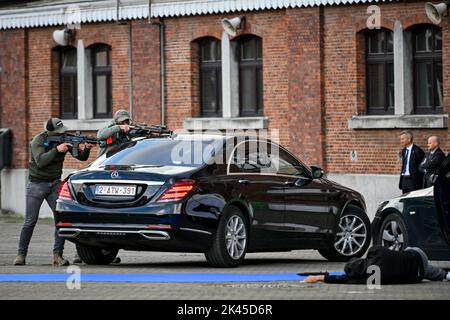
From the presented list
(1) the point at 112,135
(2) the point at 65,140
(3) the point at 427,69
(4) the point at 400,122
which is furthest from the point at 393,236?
(3) the point at 427,69

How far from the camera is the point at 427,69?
2786 centimetres

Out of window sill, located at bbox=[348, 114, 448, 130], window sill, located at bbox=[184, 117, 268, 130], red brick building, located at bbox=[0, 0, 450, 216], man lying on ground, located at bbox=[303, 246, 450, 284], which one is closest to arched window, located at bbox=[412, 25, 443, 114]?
red brick building, located at bbox=[0, 0, 450, 216]

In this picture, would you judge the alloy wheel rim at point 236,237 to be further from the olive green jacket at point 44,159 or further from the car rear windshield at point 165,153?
the olive green jacket at point 44,159

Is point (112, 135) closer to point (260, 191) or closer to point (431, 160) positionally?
point (260, 191)

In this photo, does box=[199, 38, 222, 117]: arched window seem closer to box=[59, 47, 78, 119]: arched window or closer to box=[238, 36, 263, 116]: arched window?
box=[238, 36, 263, 116]: arched window

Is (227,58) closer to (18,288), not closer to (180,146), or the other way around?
(180,146)

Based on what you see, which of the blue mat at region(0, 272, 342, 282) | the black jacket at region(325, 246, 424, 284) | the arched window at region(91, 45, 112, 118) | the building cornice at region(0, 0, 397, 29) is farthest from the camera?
the arched window at region(91, 45, 112, 118)

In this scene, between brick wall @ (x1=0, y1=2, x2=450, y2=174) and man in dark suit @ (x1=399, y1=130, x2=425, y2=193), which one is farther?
brick wall @ (x1=0, y1=2, x2=450, y2=174)

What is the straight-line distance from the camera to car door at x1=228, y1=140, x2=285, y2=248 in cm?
1697

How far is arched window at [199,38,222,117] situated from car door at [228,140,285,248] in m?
13.9

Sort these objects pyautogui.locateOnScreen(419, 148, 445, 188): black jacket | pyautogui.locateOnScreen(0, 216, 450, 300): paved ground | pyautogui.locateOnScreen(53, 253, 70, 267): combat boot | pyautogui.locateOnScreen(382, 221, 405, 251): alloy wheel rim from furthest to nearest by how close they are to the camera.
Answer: pyautogui.locateOnScreen(419, 148, 445, 188): black jacket, pyautogui.locateOnScreen(53, 253, 70, 267): combat boot, pyautogui.locateOnScreen(382, 221, 405, 251): alloy wheel rim, pyautogui.locateOnScreen(0, 216, 450, 300): paved ground

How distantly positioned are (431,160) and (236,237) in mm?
8541

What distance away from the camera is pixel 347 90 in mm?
28672
